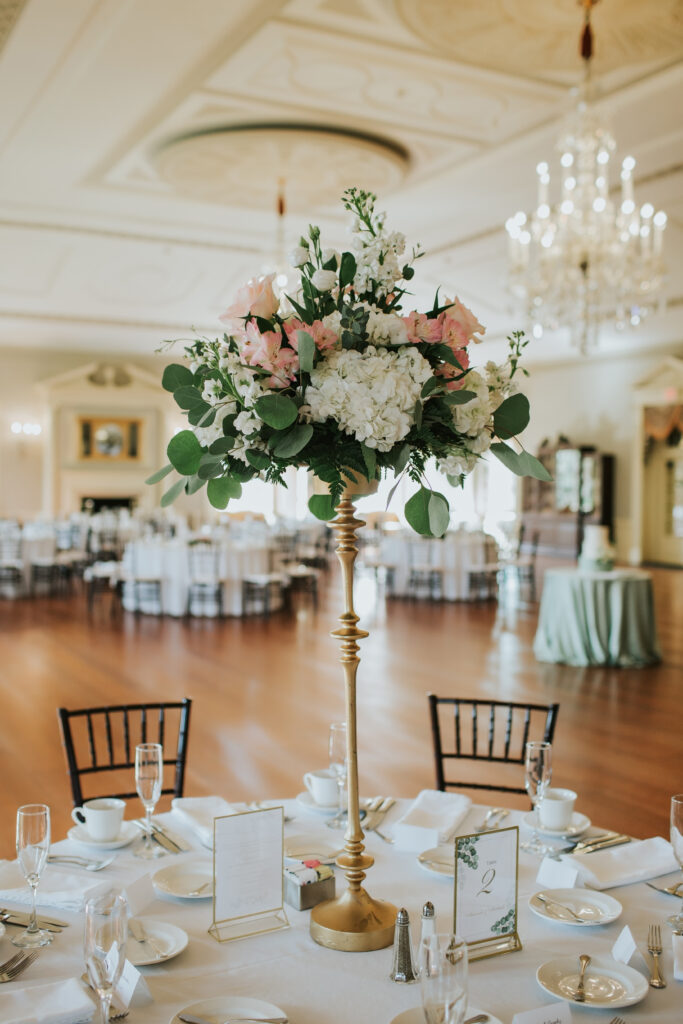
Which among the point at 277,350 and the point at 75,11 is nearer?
the point at 277,350

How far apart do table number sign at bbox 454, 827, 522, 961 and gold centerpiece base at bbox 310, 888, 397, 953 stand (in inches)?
5.9

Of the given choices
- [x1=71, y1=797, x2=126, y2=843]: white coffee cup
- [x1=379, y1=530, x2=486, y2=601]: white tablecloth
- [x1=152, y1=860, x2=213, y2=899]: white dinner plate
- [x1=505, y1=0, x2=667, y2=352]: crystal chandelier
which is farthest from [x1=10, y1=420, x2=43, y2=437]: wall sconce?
[x1=152, y1=860, x2=213, y2=899]: white dinner plate

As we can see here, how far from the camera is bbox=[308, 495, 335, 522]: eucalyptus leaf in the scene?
5.38 feet

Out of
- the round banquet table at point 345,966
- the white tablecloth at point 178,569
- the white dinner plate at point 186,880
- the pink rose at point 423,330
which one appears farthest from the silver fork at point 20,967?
the white tablecloth at point 178,569

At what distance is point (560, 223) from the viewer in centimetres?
796

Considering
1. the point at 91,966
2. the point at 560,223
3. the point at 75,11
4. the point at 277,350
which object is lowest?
the point at 91,966

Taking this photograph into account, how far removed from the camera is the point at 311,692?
6.55 meters

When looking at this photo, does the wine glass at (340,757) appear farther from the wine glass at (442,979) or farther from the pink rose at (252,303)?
the pink rose at (252,303)

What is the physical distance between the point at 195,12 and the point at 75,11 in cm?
86

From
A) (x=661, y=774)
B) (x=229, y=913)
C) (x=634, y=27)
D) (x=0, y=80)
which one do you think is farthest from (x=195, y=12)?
(x=229, y=913)

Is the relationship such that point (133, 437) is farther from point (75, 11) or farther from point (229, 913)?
point (229, 913)

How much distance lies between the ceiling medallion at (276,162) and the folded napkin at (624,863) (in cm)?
793

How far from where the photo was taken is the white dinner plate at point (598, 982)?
1454 mm

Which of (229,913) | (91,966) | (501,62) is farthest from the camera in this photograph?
(501,62)
